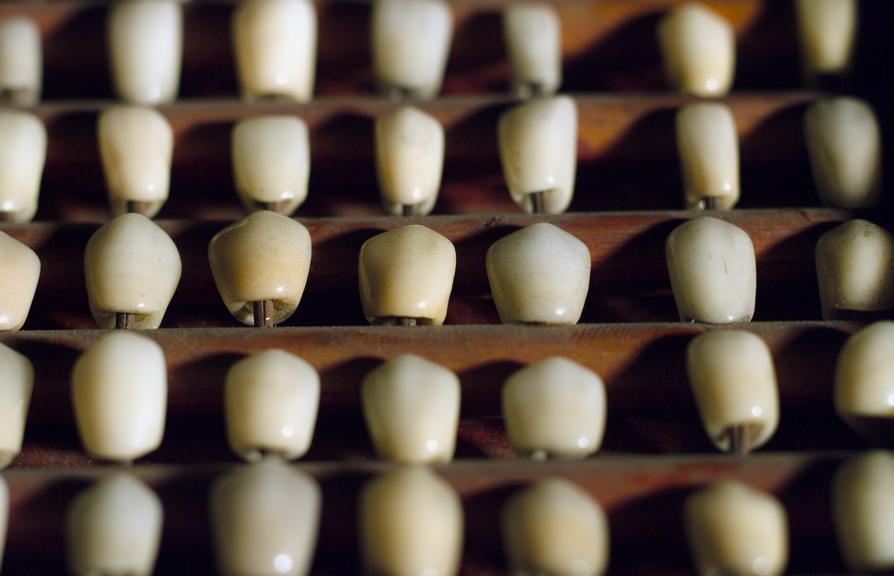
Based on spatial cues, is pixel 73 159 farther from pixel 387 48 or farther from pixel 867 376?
pixel 867 376

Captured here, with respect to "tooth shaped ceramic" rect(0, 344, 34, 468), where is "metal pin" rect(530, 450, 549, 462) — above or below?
below

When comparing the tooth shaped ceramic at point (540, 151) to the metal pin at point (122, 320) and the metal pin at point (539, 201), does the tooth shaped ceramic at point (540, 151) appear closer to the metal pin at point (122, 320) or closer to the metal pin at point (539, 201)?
the metal pin at point (539, 201)

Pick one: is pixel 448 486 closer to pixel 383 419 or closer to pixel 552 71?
pixel 383 419

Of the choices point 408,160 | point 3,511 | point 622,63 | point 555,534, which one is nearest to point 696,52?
point 622,63

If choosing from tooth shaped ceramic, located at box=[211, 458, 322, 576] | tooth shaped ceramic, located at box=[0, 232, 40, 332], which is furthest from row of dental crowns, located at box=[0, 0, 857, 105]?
tooth shaped ceramic, located at box=[211, 458, 322, 576]

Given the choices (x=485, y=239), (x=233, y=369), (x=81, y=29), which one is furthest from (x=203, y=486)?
(x=81, y=29)

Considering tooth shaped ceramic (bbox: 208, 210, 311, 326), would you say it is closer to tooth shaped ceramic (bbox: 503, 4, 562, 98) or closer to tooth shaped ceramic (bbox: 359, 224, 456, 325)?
tooth shaped ceramic (bbox: 359, 224, 456, 325)
